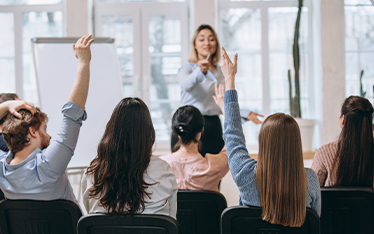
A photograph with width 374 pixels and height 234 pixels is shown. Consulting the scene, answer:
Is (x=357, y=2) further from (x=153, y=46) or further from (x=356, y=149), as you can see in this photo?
(x=356, y=149)

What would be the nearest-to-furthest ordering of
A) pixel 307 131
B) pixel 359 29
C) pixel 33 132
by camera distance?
pixel 33 132, pixel 307 131, pixel 359 29

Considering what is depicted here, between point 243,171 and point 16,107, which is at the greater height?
point 16,107

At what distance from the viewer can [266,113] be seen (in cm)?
403

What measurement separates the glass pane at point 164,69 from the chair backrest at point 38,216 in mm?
2866

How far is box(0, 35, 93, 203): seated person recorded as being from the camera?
4.10ft

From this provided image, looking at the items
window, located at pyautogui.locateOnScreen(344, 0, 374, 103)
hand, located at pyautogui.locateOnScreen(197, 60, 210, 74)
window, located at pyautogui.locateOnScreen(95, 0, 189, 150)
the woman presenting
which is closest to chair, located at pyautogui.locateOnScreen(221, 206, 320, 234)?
the woman presenting

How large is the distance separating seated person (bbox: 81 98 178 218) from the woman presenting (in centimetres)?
108

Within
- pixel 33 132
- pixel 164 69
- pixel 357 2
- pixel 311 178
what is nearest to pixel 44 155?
pixel 33 132

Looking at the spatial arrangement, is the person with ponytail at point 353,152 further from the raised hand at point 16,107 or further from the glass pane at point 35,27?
the glass pane at point 35,27

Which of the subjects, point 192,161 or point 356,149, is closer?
point 356,149

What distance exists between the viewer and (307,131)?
3574 millimetres

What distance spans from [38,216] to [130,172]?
382mm

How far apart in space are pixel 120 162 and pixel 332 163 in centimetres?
97

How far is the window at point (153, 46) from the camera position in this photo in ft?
13.2
